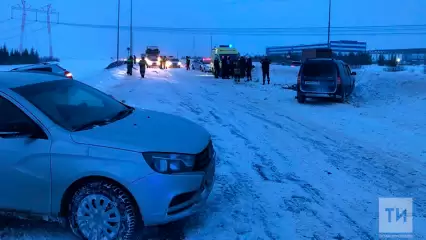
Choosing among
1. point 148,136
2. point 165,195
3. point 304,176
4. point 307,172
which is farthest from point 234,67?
point 165,195

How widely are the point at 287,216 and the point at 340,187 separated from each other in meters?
1.39

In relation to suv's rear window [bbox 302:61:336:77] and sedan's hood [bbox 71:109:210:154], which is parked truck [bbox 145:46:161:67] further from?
sedan's hood [bbox 71:109:210:154]

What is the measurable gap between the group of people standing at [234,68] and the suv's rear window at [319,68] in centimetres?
1212

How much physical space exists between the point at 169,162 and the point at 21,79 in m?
2.09

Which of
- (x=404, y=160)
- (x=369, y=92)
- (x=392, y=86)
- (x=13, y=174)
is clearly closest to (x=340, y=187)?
(x=404, y=160)

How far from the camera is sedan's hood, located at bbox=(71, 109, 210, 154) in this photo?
4172 millimetres

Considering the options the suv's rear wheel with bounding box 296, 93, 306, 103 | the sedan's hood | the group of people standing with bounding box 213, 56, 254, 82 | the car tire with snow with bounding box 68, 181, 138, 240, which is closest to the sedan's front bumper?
the car tire with snow with bounding box 68, 181, 138, 240

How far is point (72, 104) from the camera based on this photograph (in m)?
5.16

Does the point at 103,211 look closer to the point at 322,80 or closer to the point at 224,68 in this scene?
the point at 322,80

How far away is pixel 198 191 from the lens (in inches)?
175

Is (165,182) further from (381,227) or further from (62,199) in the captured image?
(381,227)

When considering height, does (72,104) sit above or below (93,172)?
above

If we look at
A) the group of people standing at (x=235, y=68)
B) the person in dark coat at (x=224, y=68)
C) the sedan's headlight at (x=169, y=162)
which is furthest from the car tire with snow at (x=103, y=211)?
the person in dark coat at (x=224, y=68)

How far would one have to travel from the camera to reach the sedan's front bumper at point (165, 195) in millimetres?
4082
